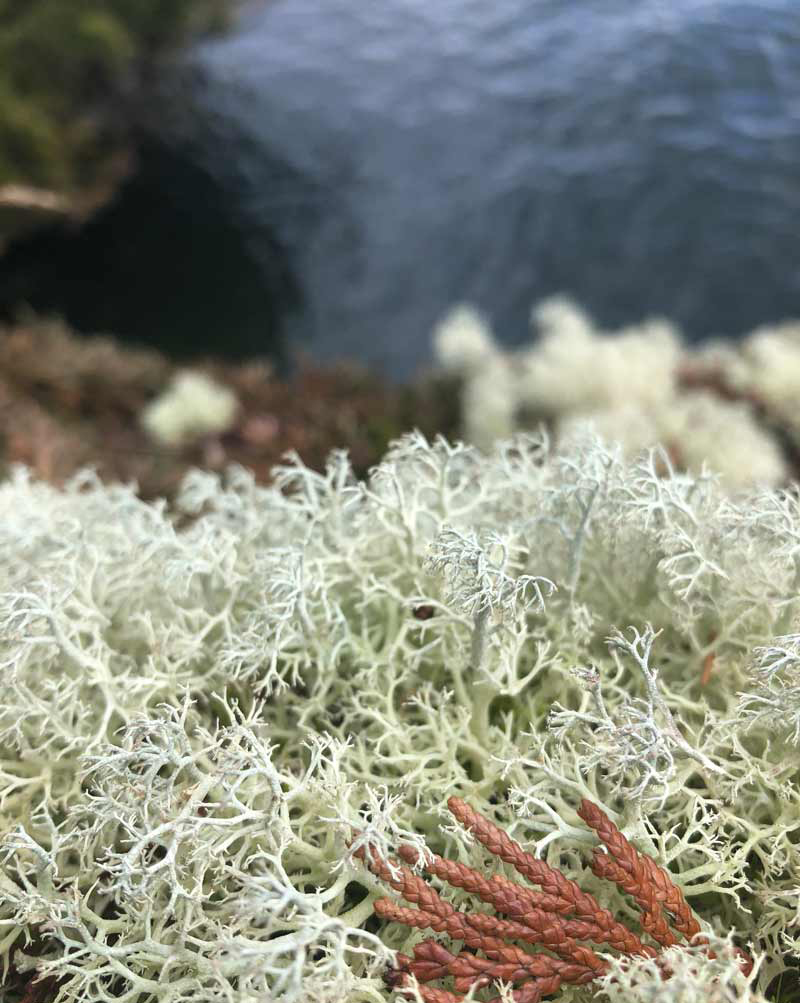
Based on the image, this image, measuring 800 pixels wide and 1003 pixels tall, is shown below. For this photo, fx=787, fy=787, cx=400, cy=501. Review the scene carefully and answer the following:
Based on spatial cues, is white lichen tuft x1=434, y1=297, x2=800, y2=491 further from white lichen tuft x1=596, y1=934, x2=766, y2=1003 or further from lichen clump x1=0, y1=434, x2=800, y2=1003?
white lichen tuft x1=596, y1=934, x2=766, y2=1003

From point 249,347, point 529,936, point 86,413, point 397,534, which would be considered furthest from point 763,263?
point 529,936

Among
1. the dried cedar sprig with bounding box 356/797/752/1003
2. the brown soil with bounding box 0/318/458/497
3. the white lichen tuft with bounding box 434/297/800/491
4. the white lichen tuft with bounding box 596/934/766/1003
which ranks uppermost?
the white lichen tuft with bounding box 596/934/766/1003

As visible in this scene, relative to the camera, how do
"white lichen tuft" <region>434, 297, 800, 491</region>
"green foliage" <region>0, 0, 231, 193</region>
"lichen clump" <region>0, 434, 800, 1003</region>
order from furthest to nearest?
"green foliage" <region>0, 0, 231, 193</region> < "white lichen tuft" <region>434, 297, 800, 491</region> < "lichen clump" <region>0, 434, 800, 1003</region>

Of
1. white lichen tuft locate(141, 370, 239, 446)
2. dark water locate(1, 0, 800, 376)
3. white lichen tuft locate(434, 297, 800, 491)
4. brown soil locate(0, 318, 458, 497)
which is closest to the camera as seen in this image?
white lichen tuft locate(434, 297, 800, 491)

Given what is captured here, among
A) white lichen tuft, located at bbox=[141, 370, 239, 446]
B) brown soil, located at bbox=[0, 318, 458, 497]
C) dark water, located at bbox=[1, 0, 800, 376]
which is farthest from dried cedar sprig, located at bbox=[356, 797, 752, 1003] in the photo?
dark water, located at bbox=[1, 0, 800, 376]

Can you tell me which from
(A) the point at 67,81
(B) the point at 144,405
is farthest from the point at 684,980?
(A) the point at 67,81

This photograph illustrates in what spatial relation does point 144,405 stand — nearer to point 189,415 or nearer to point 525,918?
point 189,415

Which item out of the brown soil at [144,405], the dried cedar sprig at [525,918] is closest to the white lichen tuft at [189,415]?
the brown soil at [144,405]
